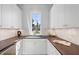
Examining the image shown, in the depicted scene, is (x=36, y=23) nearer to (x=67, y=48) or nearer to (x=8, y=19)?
(x=8, y=19)

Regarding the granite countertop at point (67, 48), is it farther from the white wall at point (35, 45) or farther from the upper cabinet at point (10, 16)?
the upper cabinet at point (10, 16)

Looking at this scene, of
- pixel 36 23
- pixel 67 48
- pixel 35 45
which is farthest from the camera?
pixel 35 45

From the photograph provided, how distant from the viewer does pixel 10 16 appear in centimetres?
248

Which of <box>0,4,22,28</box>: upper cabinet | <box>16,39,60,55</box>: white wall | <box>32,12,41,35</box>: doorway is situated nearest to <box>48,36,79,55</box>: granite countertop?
<box>32,12,41,35</box>: doorway

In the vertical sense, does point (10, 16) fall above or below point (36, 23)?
above

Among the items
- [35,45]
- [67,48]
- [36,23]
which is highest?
[36,23]

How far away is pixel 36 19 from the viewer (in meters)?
2.48

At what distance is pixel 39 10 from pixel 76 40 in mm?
1052

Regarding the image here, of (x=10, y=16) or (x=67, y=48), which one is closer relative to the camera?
(x=67, y=48)

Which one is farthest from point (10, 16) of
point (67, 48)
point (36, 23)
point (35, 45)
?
point (67, 48)

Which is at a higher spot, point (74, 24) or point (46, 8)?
point (46, 8)
